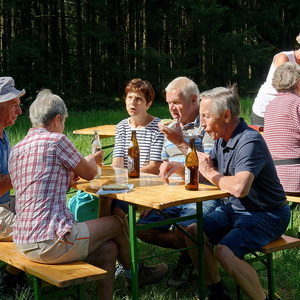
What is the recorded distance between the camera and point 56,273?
2.93 meters

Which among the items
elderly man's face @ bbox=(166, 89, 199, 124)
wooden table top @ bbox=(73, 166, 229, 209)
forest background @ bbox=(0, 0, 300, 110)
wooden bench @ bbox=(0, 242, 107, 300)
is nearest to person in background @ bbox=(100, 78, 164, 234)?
elderly man's face @ bbox=(166, 89, 199, 124)

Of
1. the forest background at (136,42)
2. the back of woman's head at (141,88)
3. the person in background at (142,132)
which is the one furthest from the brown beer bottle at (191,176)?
the forest background at (136,42)

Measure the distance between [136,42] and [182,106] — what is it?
18332 mm

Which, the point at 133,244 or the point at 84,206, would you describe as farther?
the point at 84,206

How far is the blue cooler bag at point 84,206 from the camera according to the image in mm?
4492

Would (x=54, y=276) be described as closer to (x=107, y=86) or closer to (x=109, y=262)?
(x=109, y=262)

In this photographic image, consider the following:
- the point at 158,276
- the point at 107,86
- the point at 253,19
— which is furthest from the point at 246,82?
the point at 158,276

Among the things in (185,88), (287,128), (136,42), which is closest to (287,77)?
(287,128)

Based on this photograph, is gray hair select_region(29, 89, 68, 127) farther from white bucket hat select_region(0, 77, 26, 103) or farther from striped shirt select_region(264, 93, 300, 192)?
striped shirt select_region(264, 93, 300, 192)

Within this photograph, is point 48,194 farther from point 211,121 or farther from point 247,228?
point 247,228

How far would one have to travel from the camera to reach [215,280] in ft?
11.4

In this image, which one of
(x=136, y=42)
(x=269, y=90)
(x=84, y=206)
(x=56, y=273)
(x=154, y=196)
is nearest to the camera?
(x=56, y=273)

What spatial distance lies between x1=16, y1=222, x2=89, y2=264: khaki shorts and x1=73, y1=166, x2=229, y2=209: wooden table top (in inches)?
12.9

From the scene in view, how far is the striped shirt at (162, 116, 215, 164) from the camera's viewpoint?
13.6ft
